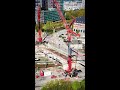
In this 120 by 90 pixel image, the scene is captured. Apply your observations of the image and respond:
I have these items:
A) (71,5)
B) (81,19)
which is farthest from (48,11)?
(81,19)

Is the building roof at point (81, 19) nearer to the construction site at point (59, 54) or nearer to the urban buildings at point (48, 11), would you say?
the construction site at point (59, 54)

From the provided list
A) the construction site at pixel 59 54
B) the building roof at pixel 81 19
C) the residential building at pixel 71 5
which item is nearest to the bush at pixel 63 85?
the construction site at pixel 59 54

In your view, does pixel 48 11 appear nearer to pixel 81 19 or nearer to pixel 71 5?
pixel 71 5

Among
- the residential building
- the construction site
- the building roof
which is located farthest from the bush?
the residential building

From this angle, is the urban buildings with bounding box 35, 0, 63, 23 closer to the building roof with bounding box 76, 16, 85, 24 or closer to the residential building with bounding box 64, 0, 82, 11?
the residential building with bounding box 64, 0, 82, 11

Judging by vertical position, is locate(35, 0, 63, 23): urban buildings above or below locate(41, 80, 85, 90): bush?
above
